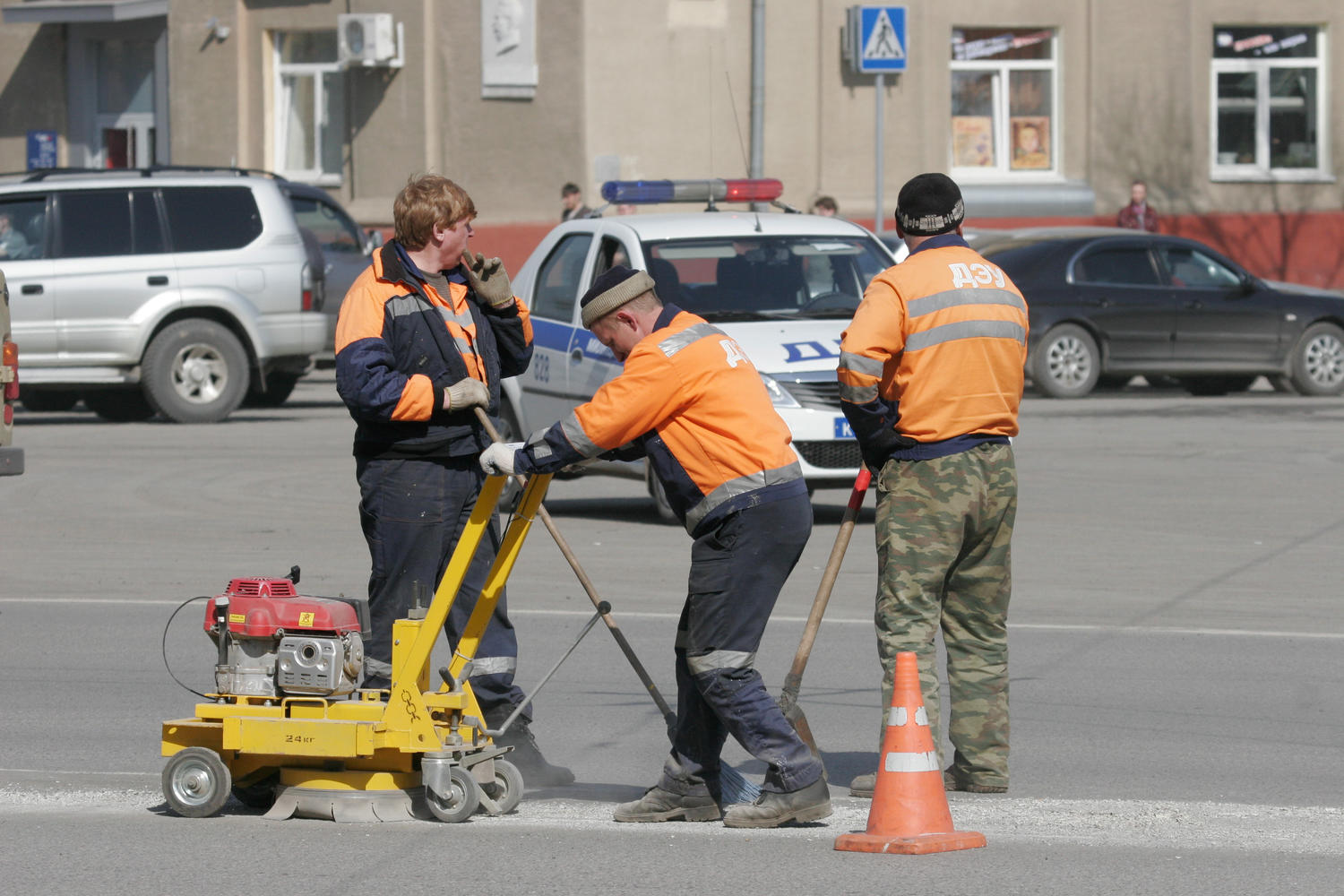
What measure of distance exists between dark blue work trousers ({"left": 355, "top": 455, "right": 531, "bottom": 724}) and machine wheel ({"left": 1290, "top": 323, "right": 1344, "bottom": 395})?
16.6m

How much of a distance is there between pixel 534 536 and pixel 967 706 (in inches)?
262

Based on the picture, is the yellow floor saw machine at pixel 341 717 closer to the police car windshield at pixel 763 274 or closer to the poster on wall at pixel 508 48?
the police car windshield at pixel 763 274

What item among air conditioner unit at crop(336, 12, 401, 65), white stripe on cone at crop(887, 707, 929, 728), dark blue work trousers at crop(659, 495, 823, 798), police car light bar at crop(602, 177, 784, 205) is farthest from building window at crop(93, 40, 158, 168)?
white stripe on cone at crop(887, 707, 929, 728)

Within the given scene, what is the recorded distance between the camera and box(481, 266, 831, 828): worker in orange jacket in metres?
5.71

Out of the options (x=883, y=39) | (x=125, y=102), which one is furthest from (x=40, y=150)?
(x=883, y=39)

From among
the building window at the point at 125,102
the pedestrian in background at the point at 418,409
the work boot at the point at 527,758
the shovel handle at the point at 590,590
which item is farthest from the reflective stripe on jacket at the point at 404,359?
the building window at the point at 125,102

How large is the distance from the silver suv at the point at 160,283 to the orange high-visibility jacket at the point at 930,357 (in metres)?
13.3

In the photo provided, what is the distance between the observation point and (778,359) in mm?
12086

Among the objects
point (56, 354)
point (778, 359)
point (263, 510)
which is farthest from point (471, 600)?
point (56, 354)

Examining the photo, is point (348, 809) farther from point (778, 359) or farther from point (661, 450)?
point (778, 359)

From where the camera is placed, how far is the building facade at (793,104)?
26953 millimetres

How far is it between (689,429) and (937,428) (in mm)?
886

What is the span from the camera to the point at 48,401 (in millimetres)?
21531

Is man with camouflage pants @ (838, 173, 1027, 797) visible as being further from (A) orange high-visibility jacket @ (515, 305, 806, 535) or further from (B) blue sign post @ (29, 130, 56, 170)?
(B) blue sign post @ (29, 130, 56, 170)
